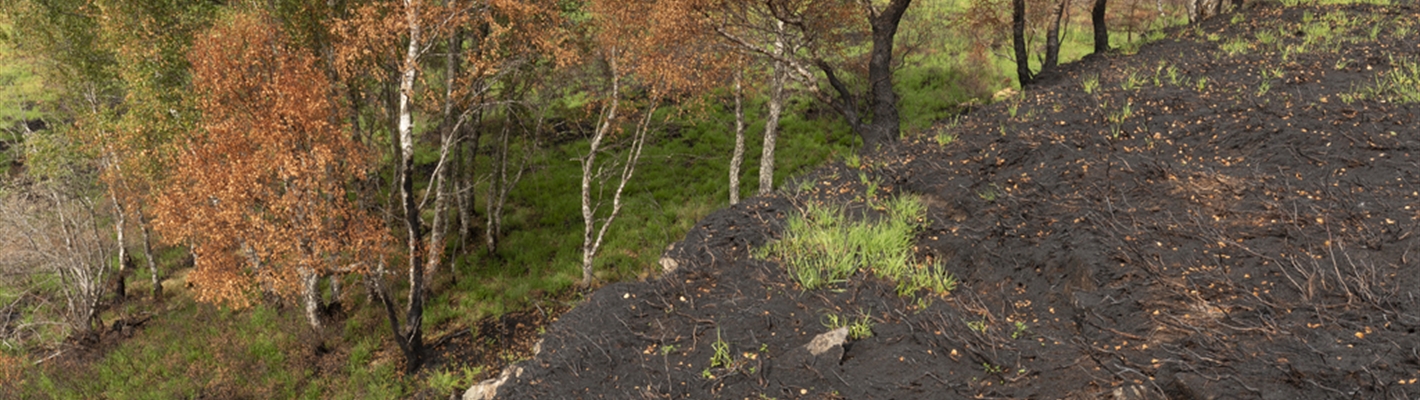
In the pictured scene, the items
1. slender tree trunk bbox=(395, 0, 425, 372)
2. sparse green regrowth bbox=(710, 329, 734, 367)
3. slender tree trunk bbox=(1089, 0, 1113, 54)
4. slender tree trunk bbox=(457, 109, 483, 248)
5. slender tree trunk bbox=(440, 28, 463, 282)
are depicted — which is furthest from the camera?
slender tree trunk bbox=(457, 109, 483, 248)

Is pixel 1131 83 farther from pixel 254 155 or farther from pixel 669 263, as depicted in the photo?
pixel 254 155

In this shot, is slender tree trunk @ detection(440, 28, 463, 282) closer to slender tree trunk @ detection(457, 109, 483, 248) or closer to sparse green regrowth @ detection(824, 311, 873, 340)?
slender tree trunk @ detection(457, 109, 483, 248)

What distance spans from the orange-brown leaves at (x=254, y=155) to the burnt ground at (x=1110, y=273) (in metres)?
10.0

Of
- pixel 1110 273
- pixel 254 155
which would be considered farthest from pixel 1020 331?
pixel 254 155

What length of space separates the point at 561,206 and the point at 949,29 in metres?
20.6

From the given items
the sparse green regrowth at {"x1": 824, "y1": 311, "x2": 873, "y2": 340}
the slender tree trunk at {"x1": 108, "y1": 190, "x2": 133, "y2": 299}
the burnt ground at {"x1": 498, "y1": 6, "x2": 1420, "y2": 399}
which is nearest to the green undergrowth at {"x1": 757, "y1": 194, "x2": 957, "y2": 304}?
the burnt ground at {"x1": 498, "y1": 6, "x2": 1420, "y2": 399}

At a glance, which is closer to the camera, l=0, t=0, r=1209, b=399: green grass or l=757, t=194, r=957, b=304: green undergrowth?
l=757, t=194, r=957, b=304: green undergrowth

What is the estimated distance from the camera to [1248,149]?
8047 mm

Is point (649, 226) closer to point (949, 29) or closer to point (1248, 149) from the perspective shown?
point (1248, 149)

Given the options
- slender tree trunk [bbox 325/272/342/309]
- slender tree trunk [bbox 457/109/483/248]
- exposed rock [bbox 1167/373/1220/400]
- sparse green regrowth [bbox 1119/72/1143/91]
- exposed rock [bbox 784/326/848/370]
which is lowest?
slender tree trunk [bbox 325/272/342/309]

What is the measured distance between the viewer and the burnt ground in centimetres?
482

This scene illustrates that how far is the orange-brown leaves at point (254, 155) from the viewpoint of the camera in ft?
49.4

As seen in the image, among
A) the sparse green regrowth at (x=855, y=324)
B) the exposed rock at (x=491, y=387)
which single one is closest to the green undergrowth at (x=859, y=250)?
the sparse green regrowth at (x=855, y=324)

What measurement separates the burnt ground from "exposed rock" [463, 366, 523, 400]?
9.5 inches
